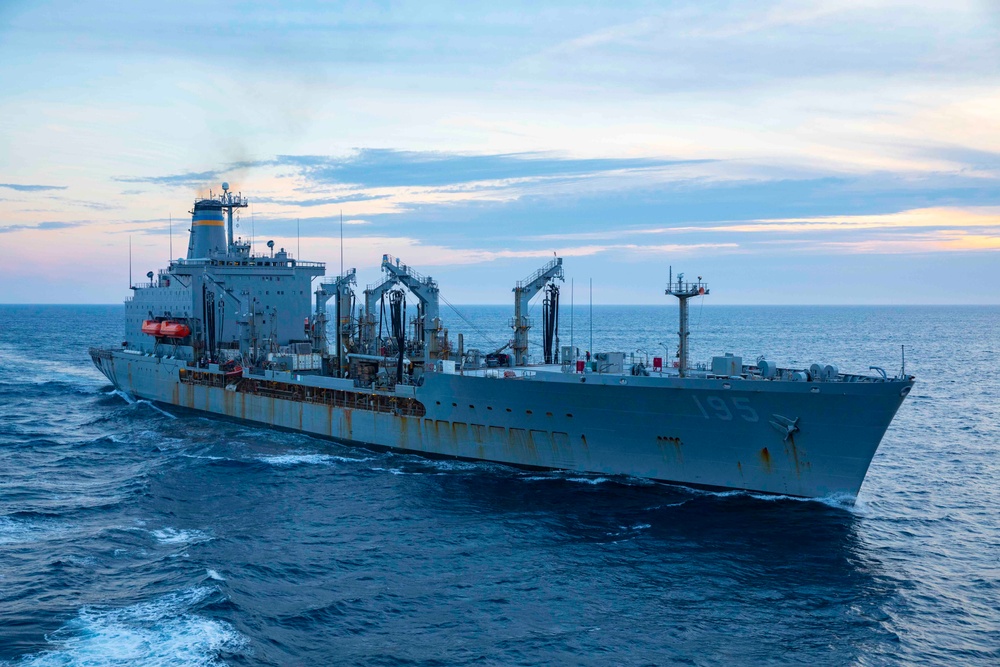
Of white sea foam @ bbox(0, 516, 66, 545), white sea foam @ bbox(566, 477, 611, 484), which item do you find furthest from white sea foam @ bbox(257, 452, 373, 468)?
white sea foam @ bbox(0, 516, 66, 545)

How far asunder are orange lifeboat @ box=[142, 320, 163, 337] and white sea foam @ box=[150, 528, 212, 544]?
1002 inches

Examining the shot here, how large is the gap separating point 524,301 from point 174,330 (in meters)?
22.2

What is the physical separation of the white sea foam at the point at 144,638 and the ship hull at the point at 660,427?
14.5 meters

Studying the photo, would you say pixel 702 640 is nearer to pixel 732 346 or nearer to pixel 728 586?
pixel 728 586

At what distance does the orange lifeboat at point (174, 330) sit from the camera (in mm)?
45522

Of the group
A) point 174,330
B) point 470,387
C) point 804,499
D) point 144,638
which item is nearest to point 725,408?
point 804,499

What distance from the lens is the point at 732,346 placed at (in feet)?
320

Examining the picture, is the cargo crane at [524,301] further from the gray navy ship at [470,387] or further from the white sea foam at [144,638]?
the white sea foam at [144,638]

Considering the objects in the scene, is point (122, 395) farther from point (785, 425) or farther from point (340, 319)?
point (785, 425)

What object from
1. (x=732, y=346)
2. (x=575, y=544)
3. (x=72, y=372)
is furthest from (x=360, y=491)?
(x=732, y=346)

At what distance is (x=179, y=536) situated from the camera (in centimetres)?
2356

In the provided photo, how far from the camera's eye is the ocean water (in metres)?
17.1

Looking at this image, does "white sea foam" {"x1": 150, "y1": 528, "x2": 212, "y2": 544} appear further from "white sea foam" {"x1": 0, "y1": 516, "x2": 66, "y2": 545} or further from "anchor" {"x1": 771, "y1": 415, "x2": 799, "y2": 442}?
"anchor" {"x1": 771, "y1": 415, "x2": 799, "y2": 442}

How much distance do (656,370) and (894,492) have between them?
988 cm
